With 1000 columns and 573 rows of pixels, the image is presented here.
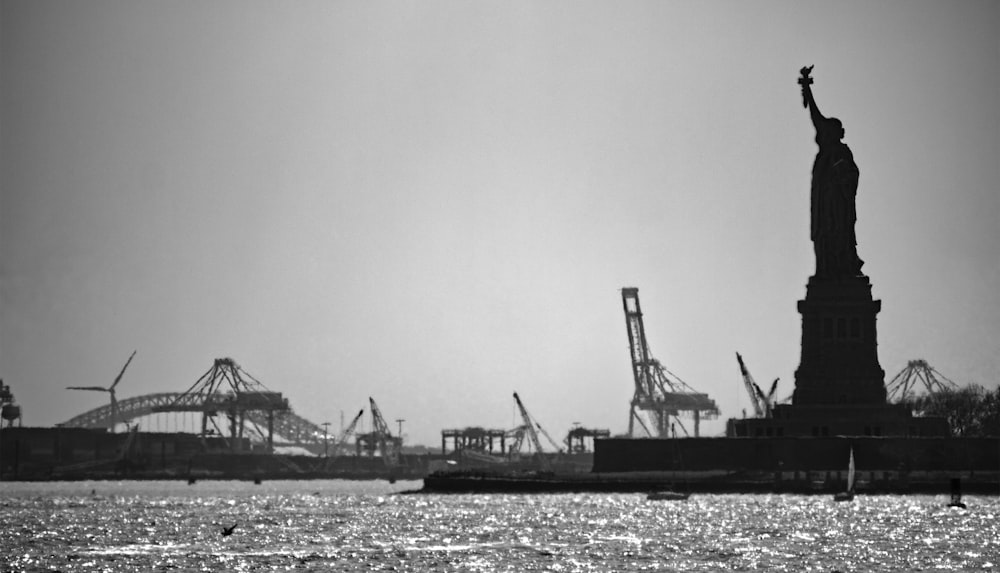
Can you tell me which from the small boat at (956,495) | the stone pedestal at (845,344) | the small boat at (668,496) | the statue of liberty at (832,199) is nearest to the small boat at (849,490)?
the small boat at (956,495)

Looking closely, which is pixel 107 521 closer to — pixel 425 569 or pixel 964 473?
pixel 425 569

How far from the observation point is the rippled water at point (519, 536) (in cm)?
10425

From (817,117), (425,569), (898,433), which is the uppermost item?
(817,117)

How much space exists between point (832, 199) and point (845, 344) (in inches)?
569

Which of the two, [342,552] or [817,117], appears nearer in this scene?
[342,552]

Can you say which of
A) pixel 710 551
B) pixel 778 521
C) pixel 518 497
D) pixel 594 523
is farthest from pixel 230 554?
pixel 518 497

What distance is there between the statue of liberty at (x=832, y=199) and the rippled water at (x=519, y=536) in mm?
27916

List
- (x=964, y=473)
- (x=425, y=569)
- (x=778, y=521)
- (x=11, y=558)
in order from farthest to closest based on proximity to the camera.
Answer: (x=964, y=473)
(x=778, y=521)
(x=11, y=558)
(x=425, y=569)

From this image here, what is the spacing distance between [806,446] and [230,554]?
95623mm

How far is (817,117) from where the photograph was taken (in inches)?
7771

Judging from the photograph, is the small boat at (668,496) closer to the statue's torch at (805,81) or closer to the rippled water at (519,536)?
the rippled water at (519,536)

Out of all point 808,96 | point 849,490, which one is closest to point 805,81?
point 808,96

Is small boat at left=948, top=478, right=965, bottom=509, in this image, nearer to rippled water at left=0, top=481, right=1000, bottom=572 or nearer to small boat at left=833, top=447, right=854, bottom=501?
rippled water at left=0, top=481, right=1000, bottom=572

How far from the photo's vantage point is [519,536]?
409ft
